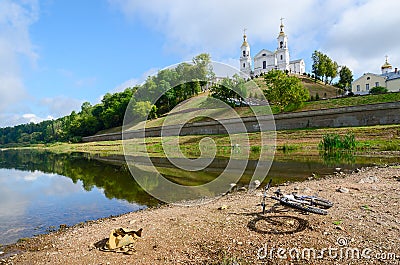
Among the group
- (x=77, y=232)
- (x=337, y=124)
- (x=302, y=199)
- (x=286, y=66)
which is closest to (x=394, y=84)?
(x=337, y=124)

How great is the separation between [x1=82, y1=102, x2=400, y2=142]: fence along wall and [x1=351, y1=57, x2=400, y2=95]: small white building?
104 feet

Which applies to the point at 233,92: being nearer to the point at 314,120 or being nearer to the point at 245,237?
the point at 314,120

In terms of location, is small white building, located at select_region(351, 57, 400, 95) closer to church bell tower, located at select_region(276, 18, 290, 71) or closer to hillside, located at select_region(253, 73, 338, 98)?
hillside, located at select_region(253, 73, 338, 98)

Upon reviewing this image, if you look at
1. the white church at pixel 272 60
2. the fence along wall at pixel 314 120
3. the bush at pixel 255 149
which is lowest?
the bush at pixel 255 149

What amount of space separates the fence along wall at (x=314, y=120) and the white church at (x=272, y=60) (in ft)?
222

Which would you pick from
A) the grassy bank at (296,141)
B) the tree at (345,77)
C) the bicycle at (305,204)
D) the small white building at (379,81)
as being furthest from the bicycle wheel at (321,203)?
the tree at (345,77)

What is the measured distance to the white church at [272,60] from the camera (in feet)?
380

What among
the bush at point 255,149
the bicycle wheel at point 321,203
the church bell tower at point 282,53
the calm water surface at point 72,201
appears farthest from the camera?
the church bell tower at point 282,53

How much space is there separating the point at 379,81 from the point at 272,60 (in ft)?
174

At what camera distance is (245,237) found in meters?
6.88

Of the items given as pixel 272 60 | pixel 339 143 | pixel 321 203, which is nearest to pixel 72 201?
pixel 321 203

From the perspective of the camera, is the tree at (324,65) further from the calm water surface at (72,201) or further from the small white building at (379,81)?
the calm water surface at (72,201)

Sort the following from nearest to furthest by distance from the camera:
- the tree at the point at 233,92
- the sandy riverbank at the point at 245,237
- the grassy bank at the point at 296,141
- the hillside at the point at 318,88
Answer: the sandy riverbank at the point at 245,237
the grassy bank at the point at 296,141
the tree at the point at 233,92
the hillside at the point at 318,88

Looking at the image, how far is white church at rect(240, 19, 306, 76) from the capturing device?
116 meters
